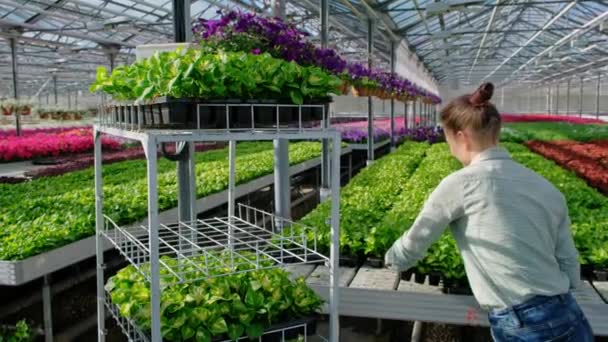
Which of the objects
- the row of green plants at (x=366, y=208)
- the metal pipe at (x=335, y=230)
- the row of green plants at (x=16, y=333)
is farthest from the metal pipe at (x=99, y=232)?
the row of green plants at (x=366, y=208)

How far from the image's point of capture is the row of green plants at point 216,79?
5.75ft

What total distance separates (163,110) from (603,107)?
160ft

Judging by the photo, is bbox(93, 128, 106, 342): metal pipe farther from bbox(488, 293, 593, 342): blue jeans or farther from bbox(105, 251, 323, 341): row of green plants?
bbox(488, 293, 593, 342): blue jeans

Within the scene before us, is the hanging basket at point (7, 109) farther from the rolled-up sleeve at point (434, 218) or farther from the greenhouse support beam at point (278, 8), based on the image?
the rolled-up sleeve at point (434, 218)

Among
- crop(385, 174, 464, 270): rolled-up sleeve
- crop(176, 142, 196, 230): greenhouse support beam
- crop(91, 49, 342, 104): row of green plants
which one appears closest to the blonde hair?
crop(385, 174, 464, 270): rolled-up sleeve

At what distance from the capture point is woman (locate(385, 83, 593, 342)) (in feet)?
5.41

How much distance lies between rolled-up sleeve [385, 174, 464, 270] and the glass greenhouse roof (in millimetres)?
3644

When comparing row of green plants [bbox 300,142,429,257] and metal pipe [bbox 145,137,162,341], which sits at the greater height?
metal pipe [bbox 145,137,162,341]

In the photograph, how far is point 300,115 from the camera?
1905mm

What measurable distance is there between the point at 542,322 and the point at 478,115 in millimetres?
638

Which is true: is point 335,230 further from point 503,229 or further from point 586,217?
point 586,217

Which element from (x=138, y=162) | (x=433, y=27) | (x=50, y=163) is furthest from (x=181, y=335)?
(x=433, y=27)

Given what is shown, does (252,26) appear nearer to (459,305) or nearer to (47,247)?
(459,305)

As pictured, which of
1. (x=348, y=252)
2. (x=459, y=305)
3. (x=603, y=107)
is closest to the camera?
(x=459, y=305)
